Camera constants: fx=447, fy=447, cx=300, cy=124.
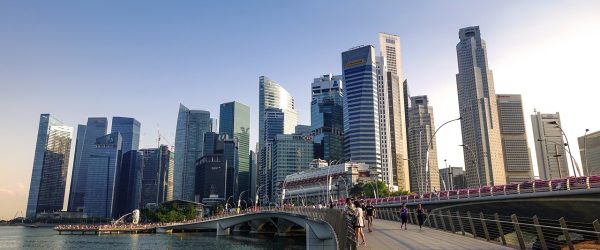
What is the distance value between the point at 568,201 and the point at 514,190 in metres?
6.12

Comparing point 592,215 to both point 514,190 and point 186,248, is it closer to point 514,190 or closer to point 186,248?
point 514,190

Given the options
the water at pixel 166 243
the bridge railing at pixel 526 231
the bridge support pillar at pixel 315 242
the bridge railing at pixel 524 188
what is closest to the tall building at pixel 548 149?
the water at pixel 166 243

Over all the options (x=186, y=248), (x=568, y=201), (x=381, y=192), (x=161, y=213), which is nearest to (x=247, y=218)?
(x=186, y=248)

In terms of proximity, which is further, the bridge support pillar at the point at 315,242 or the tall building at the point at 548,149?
the tall building at the point at 548,149

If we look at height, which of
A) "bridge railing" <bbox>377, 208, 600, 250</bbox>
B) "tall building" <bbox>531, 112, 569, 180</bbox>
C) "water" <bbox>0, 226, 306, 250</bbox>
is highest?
"tall building" <bbox>531, 112, 569, 180</bbox>

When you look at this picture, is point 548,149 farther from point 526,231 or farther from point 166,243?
point 526,231

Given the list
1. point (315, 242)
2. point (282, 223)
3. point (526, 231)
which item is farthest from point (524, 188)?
point (282, 223)

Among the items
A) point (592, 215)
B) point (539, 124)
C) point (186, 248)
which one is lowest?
point (186, 248)

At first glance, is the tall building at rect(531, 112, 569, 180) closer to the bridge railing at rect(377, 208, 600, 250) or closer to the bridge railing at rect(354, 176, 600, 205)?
the bridge railing at rect(354, 176, 600, 205)

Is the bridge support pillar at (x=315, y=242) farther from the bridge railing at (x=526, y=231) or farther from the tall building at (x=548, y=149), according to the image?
the tall building at (x=548, y=149)

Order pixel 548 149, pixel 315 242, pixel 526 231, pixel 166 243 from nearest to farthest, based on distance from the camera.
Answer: pixel 526 231, pixel 315 242, pixel 166 243, pixel 548 149

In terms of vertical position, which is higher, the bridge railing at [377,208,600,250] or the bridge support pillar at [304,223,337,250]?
the bridge railing at [377,208,600,250]

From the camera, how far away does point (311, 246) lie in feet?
133

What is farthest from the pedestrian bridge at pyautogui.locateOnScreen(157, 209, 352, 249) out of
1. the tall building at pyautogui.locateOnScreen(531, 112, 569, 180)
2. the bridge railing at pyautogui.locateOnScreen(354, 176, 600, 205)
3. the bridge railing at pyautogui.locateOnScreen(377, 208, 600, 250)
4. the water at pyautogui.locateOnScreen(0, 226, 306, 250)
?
the tall building at pyautogui.locateOnScreen(531, 112, 569, 180)
